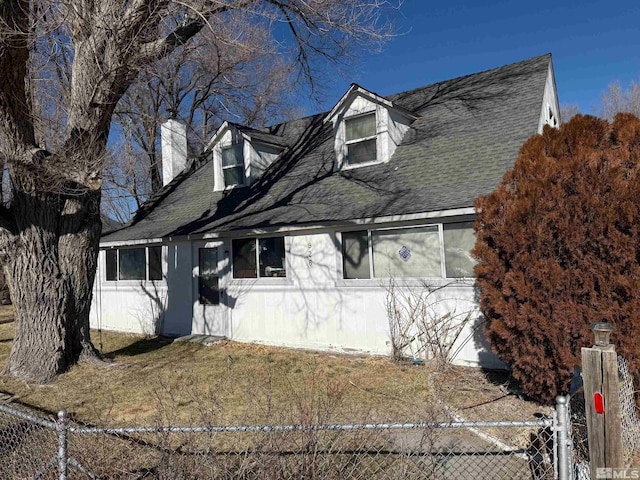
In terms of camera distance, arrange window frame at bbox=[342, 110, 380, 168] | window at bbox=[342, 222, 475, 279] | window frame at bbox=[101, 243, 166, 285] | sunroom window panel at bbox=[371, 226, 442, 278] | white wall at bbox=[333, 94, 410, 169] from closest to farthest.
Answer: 1. window at bbox=[342, 222, 475, 279]
2. sunroom window panel at bbox=[371, 226, 442, 278]
3. white wall at bbox=[333, 94, 410, 169]
4. window frame at bbox=[342, 110, 380, 168]
5. window frame at bbox=[101, 243, 166, 285]

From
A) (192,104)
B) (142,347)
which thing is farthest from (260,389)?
(192,104)

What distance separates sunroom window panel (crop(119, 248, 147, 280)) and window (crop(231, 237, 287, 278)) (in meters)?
3.69

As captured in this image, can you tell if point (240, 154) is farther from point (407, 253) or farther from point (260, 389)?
point (260, 389)

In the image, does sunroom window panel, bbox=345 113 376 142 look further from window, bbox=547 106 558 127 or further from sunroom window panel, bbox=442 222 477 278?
window, bbox=547 106 558 127

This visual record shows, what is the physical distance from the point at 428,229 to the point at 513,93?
4.44 metres

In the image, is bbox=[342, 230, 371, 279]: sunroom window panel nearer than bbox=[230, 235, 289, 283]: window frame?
Yes

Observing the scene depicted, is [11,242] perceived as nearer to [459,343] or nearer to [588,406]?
[459,343]

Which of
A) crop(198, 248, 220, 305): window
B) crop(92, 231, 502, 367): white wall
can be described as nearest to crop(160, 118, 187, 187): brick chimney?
crop(92, 231, 502, 367): white wall

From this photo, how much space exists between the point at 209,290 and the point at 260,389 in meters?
5.28

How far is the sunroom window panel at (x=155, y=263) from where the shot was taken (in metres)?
12.9

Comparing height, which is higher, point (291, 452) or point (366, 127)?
point (366, 127)

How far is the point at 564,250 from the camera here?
5348 mm

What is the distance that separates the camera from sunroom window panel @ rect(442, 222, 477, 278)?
7.96 meters

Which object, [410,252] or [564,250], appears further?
[410,252]
